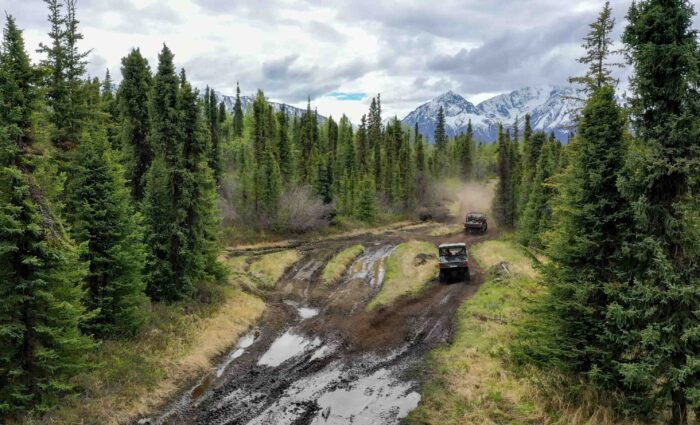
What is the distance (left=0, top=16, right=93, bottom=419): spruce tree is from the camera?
38.3 ft

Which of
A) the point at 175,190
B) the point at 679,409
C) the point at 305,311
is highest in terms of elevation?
the point at 175,190

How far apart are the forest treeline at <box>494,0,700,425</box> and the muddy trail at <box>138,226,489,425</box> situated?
547 cm

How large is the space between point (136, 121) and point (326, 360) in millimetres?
18906

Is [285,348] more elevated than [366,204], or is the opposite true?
[366,204]

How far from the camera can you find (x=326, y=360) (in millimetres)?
17609

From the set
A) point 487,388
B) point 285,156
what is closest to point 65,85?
point 487,388

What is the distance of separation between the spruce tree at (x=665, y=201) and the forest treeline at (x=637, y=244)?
0.09 feet

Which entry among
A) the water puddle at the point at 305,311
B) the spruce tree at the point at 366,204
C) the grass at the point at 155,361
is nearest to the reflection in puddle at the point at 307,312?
the water puddle at the point at 305,311

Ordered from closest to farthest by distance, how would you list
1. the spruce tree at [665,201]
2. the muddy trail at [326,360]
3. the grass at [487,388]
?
the spruce tree at [665,201], the grass at [487,388], the muddy trail at [326,360]

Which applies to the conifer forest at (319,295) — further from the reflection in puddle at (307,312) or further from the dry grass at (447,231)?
the dry grass at (447,231)

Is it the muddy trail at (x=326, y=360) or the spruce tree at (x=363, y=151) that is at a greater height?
the spruce tree at (x=363, y=151)

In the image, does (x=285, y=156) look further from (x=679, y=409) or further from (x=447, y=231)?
(x=679, y=409)

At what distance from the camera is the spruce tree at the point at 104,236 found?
648 inches

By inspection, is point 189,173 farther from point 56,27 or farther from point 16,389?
point 16,389
